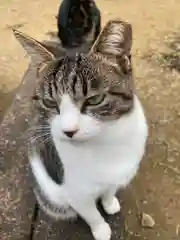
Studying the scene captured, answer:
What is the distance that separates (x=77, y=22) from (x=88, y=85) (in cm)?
52

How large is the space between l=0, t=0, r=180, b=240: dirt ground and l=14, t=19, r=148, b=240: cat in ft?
1.11

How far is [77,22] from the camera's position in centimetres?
153

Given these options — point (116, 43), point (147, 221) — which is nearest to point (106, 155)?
point (116, 43)

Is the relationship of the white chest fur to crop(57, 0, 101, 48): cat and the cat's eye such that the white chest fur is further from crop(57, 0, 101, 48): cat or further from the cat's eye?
crop(57, 0, 101, 48): cat

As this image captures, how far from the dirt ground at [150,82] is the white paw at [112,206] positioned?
70 mm

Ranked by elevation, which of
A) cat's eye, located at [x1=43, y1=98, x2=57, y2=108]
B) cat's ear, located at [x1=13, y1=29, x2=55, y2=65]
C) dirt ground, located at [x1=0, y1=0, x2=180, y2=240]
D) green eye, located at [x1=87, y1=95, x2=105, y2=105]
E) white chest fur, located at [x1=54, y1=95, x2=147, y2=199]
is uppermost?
cat's ear, located at [x1=13, y1=29, x2=55, y2=65]

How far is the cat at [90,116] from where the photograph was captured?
1060 millimetres

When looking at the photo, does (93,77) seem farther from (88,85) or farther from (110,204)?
(110,204)

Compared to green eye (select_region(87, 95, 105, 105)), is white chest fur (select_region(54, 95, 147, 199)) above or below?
below

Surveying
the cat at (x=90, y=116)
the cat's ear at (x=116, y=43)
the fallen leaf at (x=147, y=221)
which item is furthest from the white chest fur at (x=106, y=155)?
the fallen leaf at (x=147, y=221)

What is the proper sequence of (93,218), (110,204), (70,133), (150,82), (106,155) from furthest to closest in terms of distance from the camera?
(150,82), (110,204), (93,218), (106,155), (70,133)

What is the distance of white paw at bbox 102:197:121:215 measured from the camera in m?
1.48

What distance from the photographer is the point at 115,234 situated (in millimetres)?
1462

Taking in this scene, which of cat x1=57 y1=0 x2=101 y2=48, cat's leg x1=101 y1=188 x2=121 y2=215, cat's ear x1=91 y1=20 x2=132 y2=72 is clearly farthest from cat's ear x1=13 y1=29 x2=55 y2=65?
cat's leg x1=101 y1=188 x2=121 y2=215
